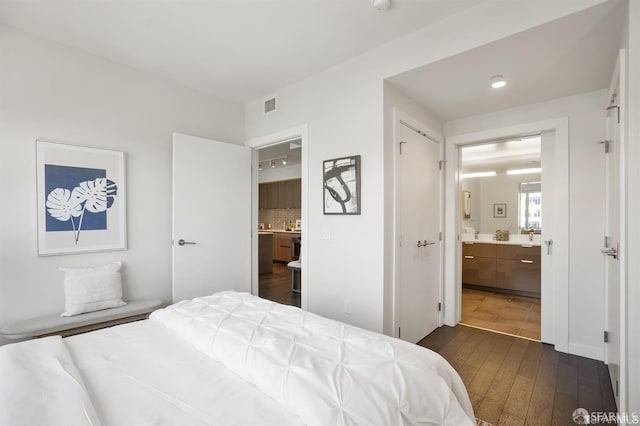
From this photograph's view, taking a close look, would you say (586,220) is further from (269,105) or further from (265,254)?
(265,254)

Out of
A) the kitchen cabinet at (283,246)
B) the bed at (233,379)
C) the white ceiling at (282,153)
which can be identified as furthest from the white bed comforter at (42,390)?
the kitchen cabinet at (283,246)

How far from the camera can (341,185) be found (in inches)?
108

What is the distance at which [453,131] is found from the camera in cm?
355

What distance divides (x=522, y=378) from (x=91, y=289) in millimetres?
3565

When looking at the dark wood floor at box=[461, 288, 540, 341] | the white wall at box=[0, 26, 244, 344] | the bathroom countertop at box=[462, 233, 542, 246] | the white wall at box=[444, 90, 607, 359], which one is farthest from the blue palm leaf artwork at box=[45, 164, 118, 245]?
the bathroom countertop at box=[462, 233, 542, 246]

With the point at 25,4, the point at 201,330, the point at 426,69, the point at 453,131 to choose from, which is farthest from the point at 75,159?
the point at 453,131

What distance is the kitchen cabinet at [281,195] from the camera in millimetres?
7762

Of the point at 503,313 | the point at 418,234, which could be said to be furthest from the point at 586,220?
the point at 503,313

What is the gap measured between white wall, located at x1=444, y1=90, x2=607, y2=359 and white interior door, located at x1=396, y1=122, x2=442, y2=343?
3.92 feet

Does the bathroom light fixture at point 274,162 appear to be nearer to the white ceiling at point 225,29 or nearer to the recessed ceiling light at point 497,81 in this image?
the white ceiling at point 225,29

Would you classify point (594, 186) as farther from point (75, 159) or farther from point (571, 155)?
point (75, 159)

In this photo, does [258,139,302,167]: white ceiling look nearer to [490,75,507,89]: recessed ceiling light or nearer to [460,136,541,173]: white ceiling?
[460,136,541,173]: white ceiling

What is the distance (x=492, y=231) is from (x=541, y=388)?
4630 millimetres

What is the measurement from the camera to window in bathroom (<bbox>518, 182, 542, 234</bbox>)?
5.77 m
